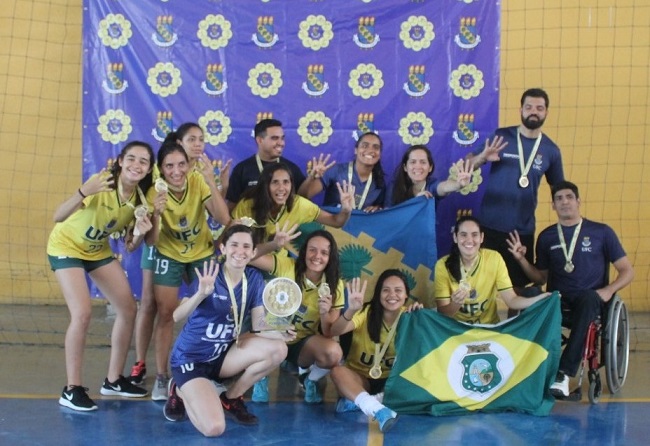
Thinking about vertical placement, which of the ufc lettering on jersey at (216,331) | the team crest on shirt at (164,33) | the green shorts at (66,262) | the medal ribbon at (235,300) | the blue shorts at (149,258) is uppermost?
the team crest on shirt at (164,33)

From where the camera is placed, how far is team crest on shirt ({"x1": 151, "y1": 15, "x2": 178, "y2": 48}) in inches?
268

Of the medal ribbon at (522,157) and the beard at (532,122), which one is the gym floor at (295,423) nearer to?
the medal ribbon at (522,157)

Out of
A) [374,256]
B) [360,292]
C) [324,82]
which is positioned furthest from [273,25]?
[360,292]

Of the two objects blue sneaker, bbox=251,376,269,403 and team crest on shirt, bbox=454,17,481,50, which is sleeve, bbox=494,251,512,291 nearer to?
Result: blue sneaker, bbox=251,376,269,403

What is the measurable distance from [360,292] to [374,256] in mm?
1073

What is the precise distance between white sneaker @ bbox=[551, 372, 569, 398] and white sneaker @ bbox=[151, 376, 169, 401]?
238 cm

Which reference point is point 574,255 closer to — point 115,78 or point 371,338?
point 371,338

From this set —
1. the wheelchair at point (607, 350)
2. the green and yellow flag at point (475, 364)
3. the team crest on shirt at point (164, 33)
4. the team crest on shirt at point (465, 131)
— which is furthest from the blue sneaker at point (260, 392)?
the team crest on shirt at point (164, 33)

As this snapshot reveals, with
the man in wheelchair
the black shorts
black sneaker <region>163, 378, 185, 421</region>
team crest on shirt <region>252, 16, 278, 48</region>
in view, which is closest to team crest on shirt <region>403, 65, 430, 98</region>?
team crest on shirt <region>252, 16, 278, 48</region>

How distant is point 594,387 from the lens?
5.57m

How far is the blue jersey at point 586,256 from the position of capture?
5.90 metres

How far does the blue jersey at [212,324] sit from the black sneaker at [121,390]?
2.20 feet

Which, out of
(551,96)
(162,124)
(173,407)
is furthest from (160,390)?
(551,96)

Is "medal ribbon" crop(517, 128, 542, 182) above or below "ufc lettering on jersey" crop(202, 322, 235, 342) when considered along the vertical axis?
above
